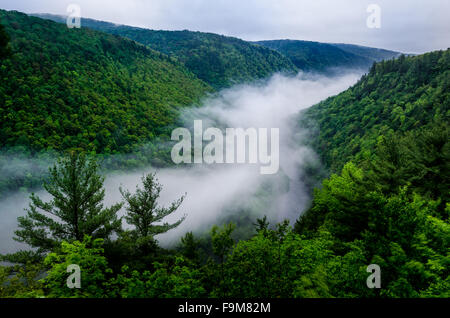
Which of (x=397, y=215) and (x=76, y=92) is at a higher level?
(x=76, y=92)

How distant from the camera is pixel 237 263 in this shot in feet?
33.7

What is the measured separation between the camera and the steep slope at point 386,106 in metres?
63.7

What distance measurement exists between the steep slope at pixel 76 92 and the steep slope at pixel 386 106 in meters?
72.1

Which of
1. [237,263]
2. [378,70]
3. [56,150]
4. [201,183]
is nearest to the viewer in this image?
[237,263]

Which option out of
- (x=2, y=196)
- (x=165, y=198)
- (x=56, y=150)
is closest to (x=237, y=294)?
(x=2, y=196)

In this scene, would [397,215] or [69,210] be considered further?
[69,210]

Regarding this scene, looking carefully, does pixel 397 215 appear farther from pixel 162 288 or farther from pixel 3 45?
pixel 3 45

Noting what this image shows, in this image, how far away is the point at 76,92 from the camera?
8138cm

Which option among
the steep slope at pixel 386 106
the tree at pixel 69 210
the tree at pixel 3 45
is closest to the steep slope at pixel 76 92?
the tree at pixel 69 210

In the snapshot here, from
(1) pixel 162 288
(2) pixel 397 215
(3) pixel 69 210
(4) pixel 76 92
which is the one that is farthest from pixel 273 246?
(4) pixel 76 92

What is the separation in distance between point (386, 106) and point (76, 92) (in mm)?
104182

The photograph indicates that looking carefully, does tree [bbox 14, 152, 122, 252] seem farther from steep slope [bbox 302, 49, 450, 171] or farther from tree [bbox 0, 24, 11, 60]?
steep slope [bbox 302, 49, 450, 171]

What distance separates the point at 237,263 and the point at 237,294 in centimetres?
147
